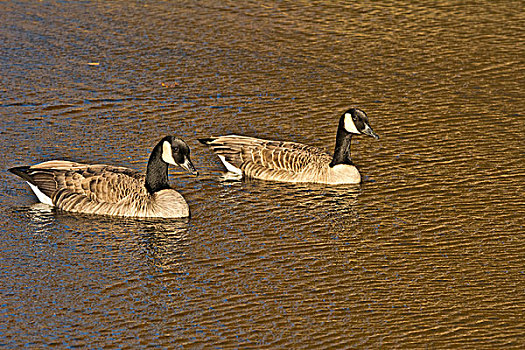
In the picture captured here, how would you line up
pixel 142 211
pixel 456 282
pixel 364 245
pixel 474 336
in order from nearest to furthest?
1. pixel 474 336
2. pixel 456 282
3. pixel 364 245
4. pixel 142 211

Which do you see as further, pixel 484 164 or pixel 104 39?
pixel 104 39

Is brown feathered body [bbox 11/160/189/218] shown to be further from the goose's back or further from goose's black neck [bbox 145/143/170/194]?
the goose's back

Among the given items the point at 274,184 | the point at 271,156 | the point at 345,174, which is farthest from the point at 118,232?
the point at 345,174

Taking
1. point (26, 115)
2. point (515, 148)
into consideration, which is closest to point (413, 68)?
point (515, 148)

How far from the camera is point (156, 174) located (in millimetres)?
11000

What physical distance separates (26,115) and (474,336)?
8.08 m

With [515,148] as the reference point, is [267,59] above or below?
above

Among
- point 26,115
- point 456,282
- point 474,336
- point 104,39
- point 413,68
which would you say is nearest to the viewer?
point 474,336

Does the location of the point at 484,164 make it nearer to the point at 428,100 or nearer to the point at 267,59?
the point at 428,100

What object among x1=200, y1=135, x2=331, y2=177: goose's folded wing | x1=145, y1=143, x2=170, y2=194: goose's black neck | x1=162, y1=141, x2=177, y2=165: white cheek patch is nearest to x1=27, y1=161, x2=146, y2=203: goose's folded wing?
x1=145, y1=143, x2=170, y2=194: goose's black neck

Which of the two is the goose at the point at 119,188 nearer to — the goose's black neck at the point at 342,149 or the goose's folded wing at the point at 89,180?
the goose's folded wing at the point at 89,180

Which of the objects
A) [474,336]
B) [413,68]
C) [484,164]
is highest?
[413,68]

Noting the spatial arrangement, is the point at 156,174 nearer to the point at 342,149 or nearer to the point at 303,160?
the point at 303,160

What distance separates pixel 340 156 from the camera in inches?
474
